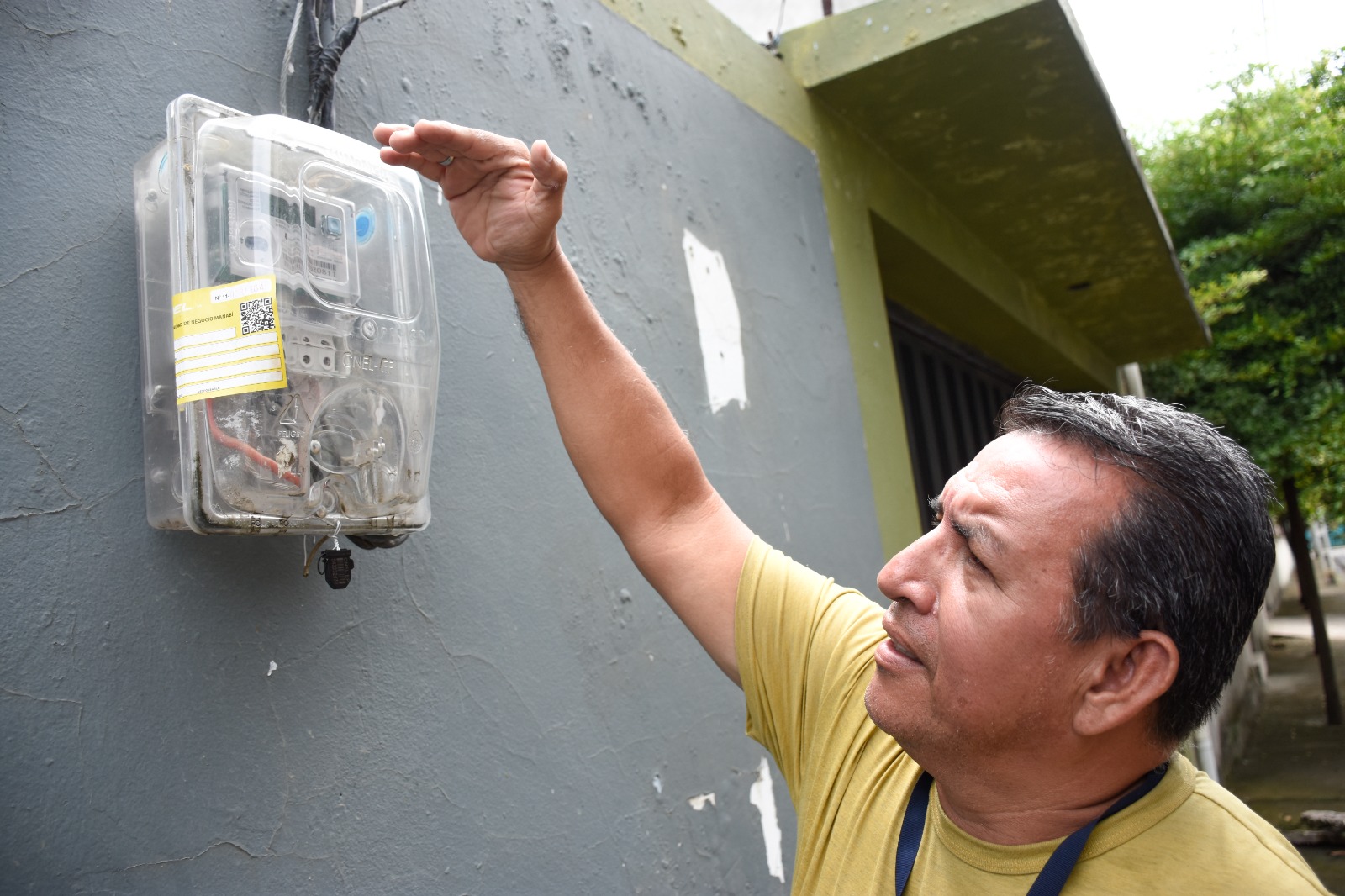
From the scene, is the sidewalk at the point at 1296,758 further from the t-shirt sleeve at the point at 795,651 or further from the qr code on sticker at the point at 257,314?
the qr code on sticker at the point at 257,314

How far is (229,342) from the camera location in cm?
127

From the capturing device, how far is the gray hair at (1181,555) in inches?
51.6

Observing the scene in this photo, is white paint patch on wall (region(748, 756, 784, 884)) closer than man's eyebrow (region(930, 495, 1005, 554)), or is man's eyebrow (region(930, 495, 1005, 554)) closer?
man's eyebrow (region(930, 495, 1005, 554))

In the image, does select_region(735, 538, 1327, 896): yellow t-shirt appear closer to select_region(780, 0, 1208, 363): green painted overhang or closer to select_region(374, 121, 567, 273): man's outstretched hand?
select_region(374, 121, 567, 273): man's outstretched hand

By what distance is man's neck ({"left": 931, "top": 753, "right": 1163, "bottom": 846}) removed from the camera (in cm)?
138

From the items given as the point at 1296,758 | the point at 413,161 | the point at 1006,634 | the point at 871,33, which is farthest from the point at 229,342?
the point at 1296,758

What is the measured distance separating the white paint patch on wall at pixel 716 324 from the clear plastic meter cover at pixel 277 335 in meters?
1.33

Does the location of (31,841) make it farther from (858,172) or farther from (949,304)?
(949,304)

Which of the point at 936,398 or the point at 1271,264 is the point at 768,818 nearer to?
the point at 936,398

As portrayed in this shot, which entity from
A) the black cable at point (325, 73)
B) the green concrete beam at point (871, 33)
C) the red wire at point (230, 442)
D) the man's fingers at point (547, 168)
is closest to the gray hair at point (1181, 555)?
the man's fingers at point (547, 168)

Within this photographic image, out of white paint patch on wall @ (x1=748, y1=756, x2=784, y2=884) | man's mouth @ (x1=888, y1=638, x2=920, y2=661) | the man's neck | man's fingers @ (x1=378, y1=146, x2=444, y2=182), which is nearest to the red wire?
man's fingers @ (x1=378, y1=146, x2=444, y2=182)

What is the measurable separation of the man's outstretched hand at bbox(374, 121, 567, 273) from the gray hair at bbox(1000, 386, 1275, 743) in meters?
0.84

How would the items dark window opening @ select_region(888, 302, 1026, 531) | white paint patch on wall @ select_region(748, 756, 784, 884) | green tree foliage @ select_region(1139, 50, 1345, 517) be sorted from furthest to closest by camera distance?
green tree foliage @ select_region(1139, 50, 1345, 517), dark window opening @ select_region(888, 302, 1026, 531), white paint patch on wall @ select_region(748, 756, 784, 884)

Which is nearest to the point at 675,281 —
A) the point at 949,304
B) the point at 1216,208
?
the point at 949,304
